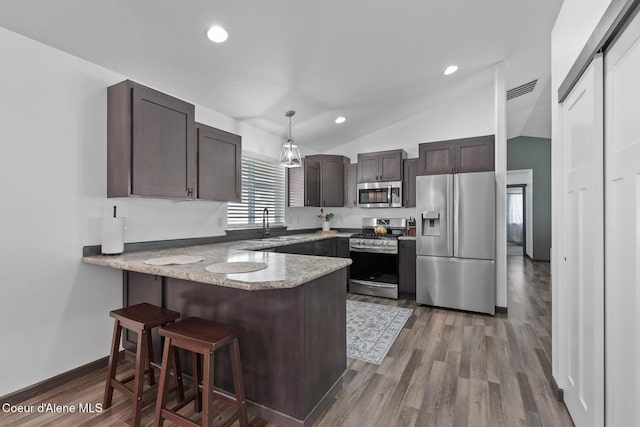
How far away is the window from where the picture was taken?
400 centimetres

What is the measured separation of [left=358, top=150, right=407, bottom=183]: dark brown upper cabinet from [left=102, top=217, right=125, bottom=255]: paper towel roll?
142 inches

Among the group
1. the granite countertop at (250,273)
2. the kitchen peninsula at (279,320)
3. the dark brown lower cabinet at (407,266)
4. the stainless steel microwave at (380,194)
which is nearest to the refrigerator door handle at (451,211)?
the dark brown lower cabinet at (407,266)

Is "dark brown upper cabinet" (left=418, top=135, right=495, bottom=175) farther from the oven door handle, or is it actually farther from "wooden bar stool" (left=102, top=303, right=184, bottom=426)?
"wooden bar stool" (left=102, top=303, right=184, bottom=426)

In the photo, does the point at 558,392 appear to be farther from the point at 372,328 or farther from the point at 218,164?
the point at 218,164

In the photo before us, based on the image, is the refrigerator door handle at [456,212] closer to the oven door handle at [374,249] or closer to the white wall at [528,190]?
the oven door handle at [374,249]

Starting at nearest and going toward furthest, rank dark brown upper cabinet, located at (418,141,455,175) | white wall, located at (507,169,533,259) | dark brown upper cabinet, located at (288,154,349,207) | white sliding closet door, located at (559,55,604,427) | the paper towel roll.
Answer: white sliding closet door, located at (559,55,604,427), the paper towel roll, dark brown upper cabinet, located at (418,141,455,175), dark brown upper cabinet, located at (288,154,349,207), white wall, located at (507,169,533,259)

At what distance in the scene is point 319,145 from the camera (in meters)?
5.45

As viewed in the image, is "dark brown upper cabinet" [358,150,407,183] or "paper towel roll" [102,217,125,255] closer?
"paper towel roll" [102,217,125,255]

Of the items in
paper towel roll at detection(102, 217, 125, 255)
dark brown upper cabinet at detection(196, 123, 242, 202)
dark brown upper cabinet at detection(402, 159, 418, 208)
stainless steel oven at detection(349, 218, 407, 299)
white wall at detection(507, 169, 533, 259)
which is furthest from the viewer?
white wall at detection(507, 169, 533, 259)

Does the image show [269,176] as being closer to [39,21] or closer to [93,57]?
[93,57]

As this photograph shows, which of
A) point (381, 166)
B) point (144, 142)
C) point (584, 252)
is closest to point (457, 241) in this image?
point (381, 166)

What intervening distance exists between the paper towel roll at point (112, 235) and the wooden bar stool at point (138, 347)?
1.86 ft

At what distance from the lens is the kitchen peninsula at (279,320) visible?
5.51 ft

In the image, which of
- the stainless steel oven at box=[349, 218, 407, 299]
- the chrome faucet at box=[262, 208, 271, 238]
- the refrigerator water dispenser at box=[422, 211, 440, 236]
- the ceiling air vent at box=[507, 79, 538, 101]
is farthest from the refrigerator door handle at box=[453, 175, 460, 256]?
the chrome faucet at box=[262, 208, 271, 238]
